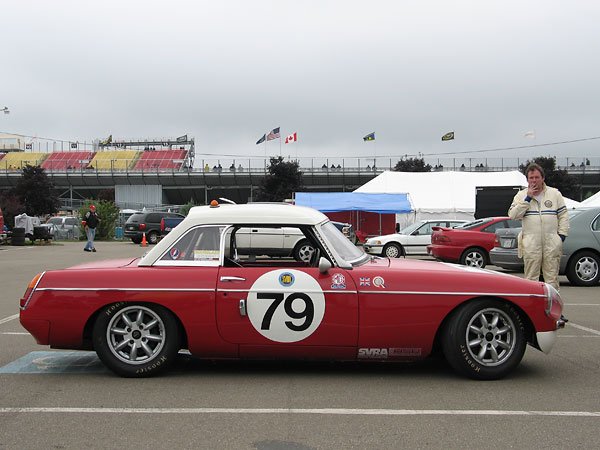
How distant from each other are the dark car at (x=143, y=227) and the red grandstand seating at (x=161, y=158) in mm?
69535

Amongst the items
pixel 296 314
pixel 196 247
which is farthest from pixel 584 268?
pixel 196 247

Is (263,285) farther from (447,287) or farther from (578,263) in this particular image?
(578,263)

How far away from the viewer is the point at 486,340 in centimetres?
460

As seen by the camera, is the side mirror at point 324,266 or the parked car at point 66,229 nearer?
the side mirror at point 324,266

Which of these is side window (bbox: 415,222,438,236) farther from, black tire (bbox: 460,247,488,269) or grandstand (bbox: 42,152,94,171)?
grandstand (bbox: 42,152,94,171)

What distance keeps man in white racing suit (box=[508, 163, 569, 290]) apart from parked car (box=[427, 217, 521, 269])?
8.46 metres

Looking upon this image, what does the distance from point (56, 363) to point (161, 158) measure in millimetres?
101170

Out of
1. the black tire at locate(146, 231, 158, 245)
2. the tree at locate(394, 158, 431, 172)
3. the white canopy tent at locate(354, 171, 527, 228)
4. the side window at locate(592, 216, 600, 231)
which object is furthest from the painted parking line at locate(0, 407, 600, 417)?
the tree at locate(394, 158, 431, 172)

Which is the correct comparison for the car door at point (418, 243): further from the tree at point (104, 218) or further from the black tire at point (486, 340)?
the tree at point (104, 218)

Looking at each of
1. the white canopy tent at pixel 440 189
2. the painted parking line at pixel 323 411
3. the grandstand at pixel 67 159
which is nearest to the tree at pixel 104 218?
the white canopy tent at pixel 440 189

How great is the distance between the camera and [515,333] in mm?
4609

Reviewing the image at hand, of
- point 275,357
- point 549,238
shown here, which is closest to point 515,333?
point 275,357

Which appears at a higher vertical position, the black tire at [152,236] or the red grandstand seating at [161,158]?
the red grandstand seating at [161,158]

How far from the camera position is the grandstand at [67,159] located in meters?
102
